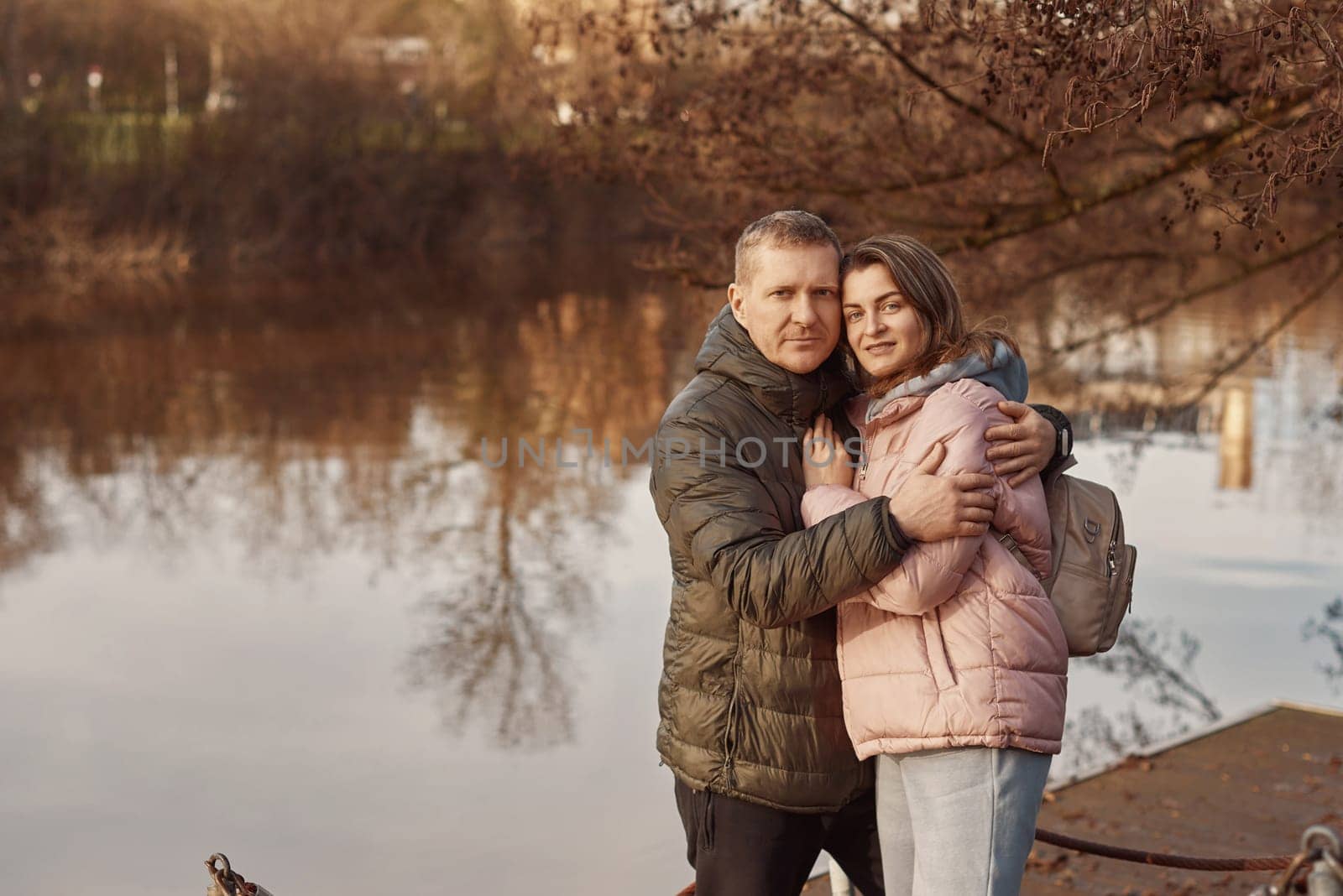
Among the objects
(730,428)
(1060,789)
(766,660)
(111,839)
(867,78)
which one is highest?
(867,78)

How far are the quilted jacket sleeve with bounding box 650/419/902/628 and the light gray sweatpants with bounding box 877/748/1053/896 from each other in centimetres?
40

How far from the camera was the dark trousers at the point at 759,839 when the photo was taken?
327 cm

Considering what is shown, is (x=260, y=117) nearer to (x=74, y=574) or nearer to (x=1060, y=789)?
(x=74, y=574)

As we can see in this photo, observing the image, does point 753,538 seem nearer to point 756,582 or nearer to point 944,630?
point 756,582

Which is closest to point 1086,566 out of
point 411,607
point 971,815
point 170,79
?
point 971,815

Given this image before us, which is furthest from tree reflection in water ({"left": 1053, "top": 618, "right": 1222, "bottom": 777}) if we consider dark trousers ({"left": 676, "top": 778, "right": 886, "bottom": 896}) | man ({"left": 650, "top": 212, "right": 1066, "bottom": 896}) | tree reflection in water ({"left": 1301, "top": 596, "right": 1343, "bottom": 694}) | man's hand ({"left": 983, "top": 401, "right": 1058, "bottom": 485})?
man's hand ({"left": 983, "top": 401, "right": 1058, "bottom": 485})

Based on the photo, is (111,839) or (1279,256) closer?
(111,839)

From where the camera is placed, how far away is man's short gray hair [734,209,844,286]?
125 inches

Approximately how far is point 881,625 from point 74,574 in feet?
34.0

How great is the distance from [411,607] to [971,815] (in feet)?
28.3

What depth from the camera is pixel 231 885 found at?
3053 mm

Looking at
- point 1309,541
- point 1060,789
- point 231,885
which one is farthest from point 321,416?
point 231,885

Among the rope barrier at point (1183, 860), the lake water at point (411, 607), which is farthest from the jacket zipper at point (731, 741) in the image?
the lake water at point (411, 607)

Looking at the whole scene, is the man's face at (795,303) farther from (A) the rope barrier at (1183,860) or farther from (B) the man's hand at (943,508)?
(A) the rope barrier at (1183,860)
